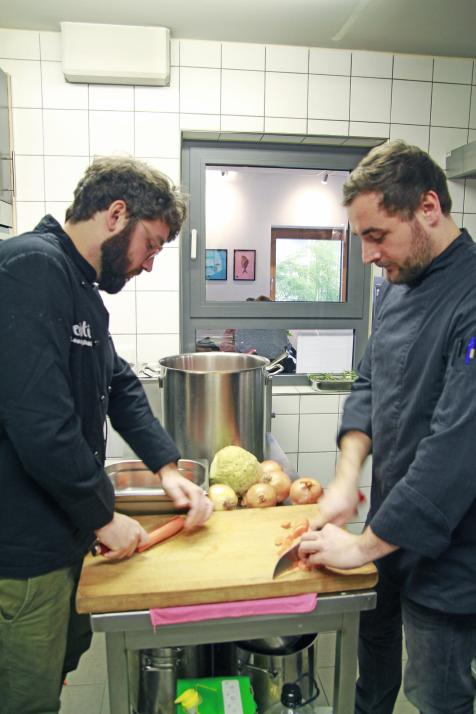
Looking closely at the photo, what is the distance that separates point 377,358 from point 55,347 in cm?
67

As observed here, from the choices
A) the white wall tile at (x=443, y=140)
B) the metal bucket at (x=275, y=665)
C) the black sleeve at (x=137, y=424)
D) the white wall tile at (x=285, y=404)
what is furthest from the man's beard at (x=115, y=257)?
the white wall tile at (x=443, y=140)

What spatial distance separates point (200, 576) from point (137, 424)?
452 mm

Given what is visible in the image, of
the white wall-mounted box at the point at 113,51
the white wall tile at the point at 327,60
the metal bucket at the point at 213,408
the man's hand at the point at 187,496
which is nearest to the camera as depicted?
the man's hand at the point at 187,496

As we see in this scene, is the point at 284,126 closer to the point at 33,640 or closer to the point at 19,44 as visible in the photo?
the point at 19,44

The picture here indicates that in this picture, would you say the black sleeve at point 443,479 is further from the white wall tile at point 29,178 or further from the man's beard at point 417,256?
the white wall tile at point 29,178

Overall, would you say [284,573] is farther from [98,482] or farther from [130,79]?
[130,79]

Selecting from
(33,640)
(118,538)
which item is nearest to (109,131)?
(118,538)

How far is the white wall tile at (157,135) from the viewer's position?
2.18 metres

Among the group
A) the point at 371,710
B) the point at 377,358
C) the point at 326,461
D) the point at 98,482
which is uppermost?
the point at 377,358

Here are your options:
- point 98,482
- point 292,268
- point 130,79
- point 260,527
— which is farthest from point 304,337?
point 98,482

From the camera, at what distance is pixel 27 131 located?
84.0 inches

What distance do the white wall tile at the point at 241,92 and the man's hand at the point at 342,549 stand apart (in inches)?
74.0

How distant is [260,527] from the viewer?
→ 1.08 metres

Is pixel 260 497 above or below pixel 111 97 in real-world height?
below
